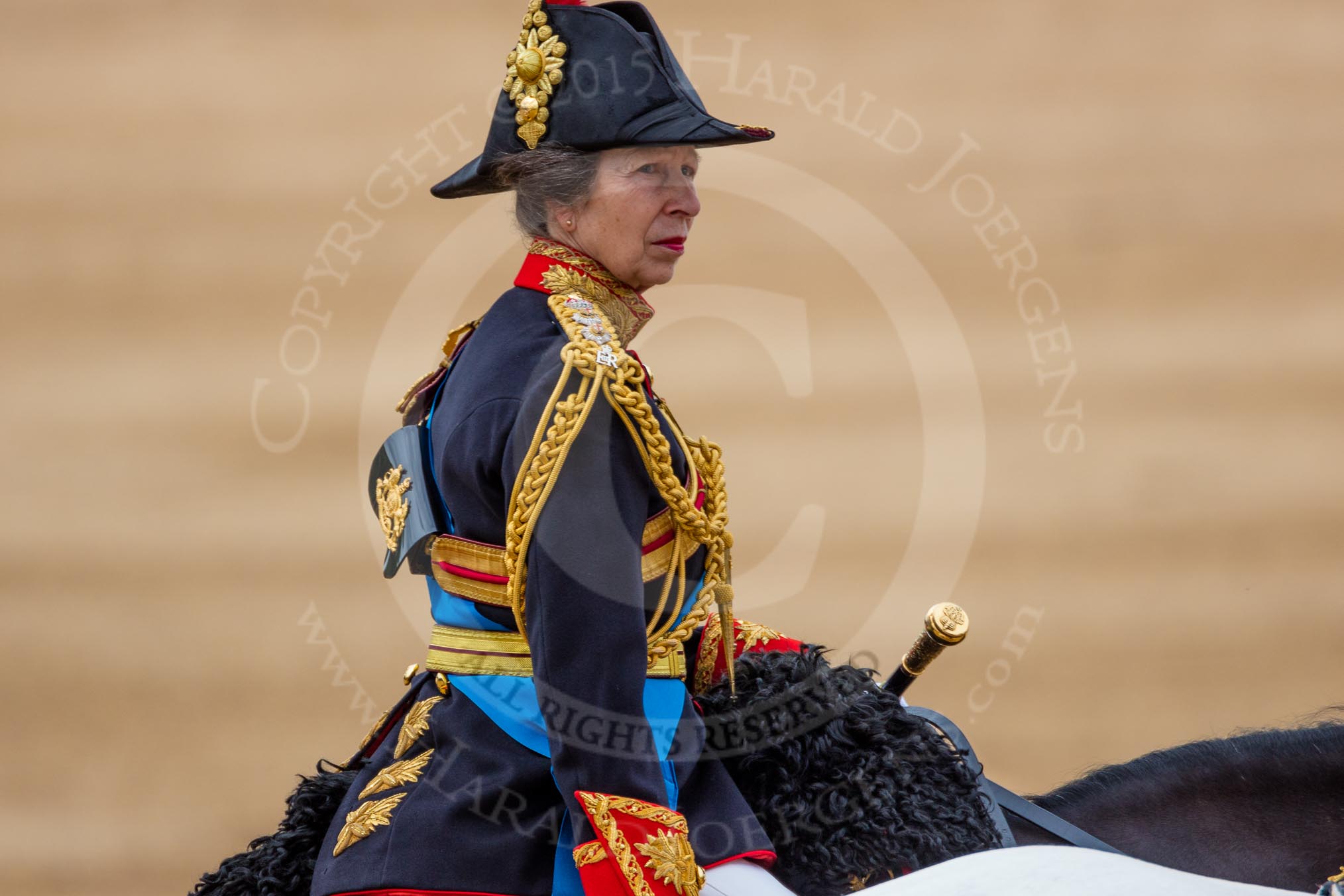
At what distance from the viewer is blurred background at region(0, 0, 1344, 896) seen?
3479 mm

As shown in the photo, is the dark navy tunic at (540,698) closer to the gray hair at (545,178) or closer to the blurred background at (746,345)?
the gray hair at (545,178)

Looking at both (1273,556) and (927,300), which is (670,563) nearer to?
(927,300)

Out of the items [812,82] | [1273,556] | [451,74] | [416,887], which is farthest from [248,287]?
[1273,556]

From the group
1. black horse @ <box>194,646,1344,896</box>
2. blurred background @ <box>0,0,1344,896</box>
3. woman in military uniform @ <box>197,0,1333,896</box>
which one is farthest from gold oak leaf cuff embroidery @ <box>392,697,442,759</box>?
blurred background @ <box>0,0,1344,896</box>

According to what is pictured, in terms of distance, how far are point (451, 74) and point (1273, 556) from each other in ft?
A: 9.00

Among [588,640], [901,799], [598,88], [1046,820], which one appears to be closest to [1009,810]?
[1046,820]

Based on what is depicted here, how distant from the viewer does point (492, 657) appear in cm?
146

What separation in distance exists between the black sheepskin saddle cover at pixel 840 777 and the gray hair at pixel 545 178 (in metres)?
0.65

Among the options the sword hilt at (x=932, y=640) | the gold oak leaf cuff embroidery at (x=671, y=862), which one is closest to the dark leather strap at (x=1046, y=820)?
the sword hilt at (x=932, y=640)

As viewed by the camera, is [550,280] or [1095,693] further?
[1095,693]

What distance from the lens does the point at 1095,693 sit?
346 centimetres

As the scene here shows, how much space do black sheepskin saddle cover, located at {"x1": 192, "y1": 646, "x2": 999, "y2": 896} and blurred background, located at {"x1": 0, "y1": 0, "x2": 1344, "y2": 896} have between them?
1.88m

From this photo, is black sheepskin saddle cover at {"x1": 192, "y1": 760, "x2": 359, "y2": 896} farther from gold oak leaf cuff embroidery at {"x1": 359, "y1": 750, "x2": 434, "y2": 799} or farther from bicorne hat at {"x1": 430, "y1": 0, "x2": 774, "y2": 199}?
bicorne hat at {"x1": 430, "y1": 0, "x2": 774, "y2": 199}

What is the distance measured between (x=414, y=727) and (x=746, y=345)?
2.23 meters
